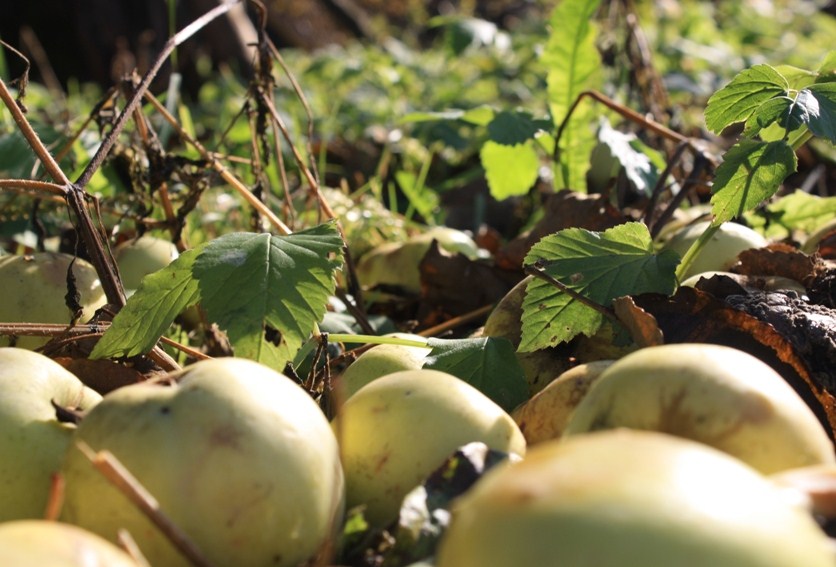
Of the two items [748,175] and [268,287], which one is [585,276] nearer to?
[748,175]

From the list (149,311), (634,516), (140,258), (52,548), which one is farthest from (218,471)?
(140,258)

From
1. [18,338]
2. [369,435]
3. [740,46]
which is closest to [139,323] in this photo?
[18,338]

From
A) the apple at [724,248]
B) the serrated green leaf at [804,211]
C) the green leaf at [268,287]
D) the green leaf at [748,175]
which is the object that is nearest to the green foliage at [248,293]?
the green leaf at [268,287]

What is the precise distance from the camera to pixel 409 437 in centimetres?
134

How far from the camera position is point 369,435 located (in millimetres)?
1372

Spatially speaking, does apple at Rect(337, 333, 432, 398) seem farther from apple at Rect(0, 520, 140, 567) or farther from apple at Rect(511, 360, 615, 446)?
apple at Rect(0, 520, 140, 567)

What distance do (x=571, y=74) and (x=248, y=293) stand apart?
4.97 feet

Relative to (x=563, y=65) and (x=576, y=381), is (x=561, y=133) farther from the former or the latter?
(x=576, y=381)

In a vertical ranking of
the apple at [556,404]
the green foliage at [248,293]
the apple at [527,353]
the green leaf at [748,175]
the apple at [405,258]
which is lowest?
the apple at [405,258]

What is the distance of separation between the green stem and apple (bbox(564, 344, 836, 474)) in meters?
0.69

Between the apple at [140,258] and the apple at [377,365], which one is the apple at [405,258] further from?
the apple at [377,365]

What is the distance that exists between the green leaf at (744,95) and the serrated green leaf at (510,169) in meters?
1.10

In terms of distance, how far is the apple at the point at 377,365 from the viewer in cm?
172

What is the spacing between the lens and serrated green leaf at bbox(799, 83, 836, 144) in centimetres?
168
